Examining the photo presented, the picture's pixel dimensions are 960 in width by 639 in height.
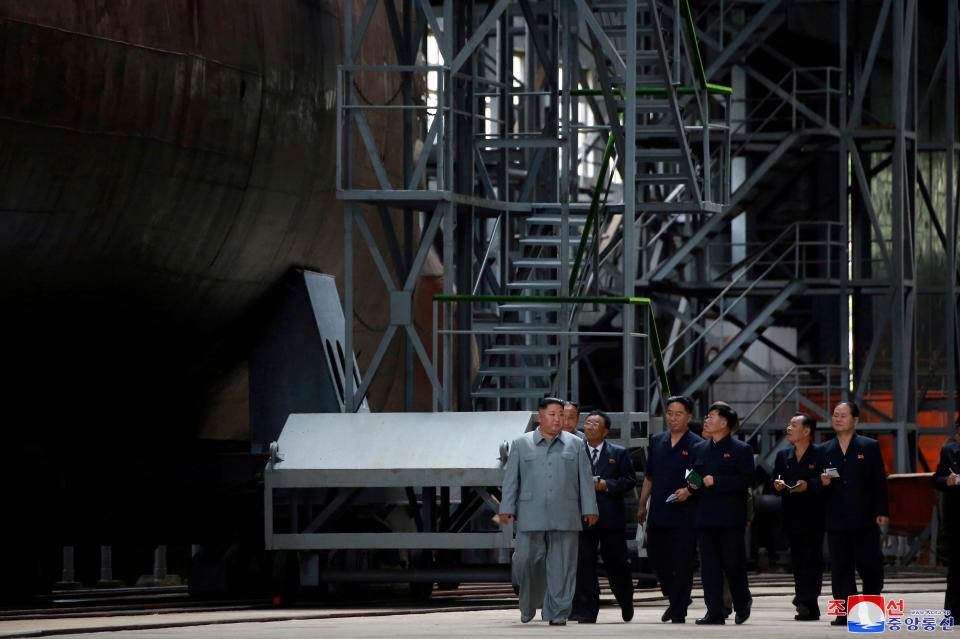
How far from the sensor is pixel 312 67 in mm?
19281

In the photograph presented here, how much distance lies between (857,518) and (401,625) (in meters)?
3.68

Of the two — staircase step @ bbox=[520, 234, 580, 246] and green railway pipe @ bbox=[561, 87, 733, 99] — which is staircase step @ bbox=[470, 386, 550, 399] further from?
green railway pipe @ bbox=[561, 87, 733, 99]

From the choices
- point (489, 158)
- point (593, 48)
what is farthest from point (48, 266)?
point (489, 158)

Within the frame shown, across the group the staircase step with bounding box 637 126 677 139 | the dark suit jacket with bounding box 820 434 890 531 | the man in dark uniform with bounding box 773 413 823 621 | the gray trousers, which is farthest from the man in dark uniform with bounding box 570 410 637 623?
the staircase step with bounding box 637 126 677 139

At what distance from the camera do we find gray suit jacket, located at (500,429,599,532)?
14.6m

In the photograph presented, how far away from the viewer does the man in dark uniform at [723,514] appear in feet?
48.1

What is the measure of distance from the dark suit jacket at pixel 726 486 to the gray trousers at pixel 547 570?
1060 millimetres

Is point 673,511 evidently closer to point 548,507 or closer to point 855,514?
point 548,507

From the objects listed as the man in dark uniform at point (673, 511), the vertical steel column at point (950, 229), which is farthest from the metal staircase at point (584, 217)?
the vertical steel column at point (950, 229)

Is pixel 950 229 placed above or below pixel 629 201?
above

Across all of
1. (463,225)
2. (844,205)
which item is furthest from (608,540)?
(844,205)

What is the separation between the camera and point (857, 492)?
48.9 feet

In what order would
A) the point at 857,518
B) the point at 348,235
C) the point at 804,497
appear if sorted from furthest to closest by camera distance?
the point at 348,235 < the point at 804,497 < the point at 857,518

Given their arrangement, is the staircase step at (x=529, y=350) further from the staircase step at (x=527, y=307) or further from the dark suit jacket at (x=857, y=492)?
the dark suit jacket at (x=857, y=492)
